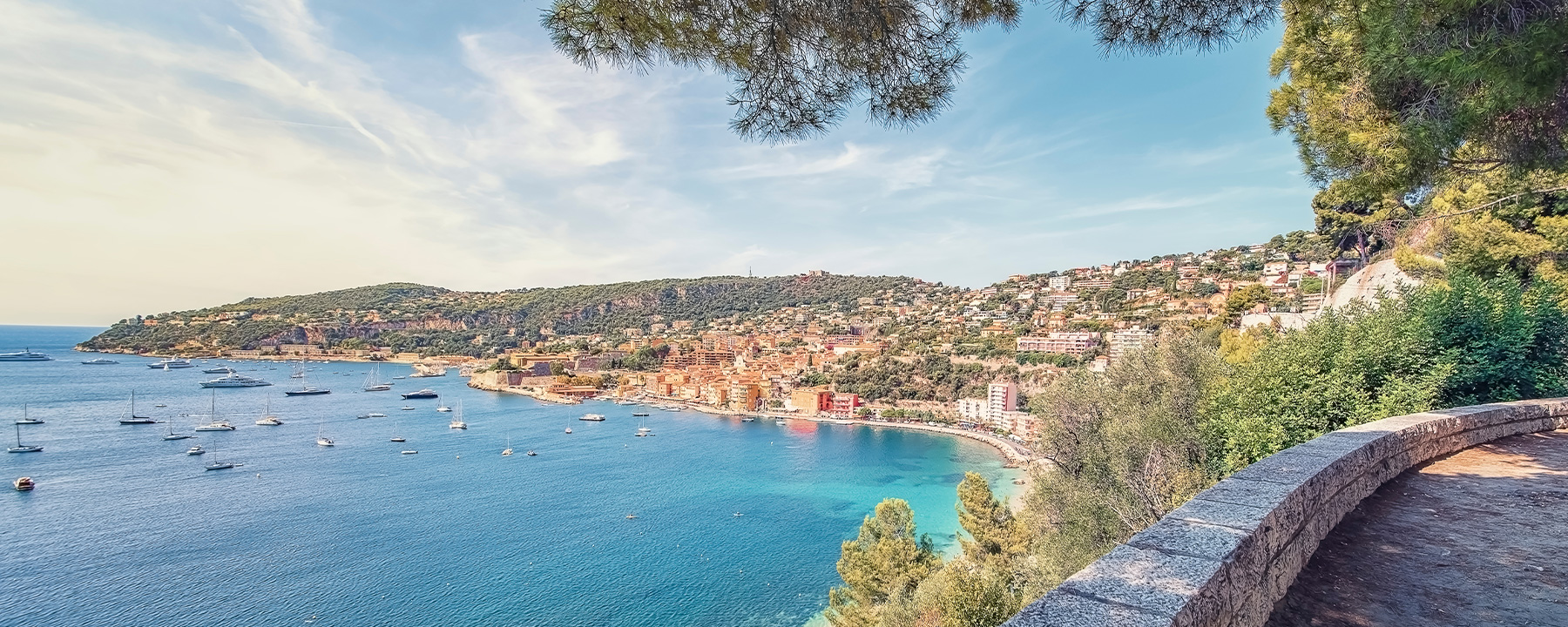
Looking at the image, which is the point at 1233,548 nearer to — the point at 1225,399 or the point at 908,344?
the point at 1225,399

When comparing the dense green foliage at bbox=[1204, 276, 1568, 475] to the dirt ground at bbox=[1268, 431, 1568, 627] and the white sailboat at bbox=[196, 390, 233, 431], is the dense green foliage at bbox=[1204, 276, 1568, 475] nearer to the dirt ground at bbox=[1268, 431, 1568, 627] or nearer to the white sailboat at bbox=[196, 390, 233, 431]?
the dirt ground at bbox=[1268, 431, 1568, 627]

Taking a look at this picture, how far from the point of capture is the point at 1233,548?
176 centimetres

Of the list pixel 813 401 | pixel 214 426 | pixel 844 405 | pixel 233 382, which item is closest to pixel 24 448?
pixel 214 426

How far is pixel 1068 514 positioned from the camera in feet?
30.8

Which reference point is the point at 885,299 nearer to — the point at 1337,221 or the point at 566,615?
the point at 1337,221

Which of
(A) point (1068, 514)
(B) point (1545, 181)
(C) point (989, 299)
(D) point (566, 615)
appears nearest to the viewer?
(B) point (1545, 181)

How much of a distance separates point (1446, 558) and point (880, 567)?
12.0 meters

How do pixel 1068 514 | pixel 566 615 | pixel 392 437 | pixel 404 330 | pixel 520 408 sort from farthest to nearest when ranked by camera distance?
pixel 404 330
pixel 520 408
pixel 392 437
pixel 566 615
pixel 1068 514

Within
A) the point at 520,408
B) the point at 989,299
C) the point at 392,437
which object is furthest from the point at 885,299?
the point at 392,437

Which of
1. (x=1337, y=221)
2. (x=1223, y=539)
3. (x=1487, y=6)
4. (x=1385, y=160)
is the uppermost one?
(x=1337, y=221)

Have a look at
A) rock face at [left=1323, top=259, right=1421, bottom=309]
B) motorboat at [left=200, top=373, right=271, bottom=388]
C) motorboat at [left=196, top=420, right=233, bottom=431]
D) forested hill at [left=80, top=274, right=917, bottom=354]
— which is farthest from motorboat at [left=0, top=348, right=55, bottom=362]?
rock face at [left=1323, top=259, right=1421, bottom=309]

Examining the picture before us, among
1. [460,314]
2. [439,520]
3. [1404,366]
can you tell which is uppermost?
[460,314]

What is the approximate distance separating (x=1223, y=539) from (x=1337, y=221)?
27542mm

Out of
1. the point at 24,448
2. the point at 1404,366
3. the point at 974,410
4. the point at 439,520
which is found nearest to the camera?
the point at 1404,366
